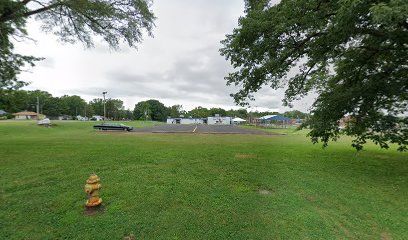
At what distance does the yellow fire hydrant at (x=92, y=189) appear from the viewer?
4.31m

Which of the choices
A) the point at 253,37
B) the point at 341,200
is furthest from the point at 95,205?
the point at 253,37

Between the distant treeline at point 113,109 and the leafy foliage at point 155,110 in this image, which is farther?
the leafy foliage at point 155,110

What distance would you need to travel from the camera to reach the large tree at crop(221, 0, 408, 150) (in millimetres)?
6531

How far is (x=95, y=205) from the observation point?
→ 4.42 meters

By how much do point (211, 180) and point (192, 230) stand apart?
2540 mm

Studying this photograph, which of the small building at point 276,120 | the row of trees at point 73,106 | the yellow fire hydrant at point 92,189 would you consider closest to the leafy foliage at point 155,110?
the row of trees at point 73,106

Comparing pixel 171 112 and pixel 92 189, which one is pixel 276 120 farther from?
pixel 171 112

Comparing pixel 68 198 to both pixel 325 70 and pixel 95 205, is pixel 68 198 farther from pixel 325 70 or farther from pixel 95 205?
pixel 325 70

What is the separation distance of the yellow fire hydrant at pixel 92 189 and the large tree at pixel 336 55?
18.5ft

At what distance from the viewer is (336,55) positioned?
8266 millimetres

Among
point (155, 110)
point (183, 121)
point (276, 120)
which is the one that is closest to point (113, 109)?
point (155, 110)

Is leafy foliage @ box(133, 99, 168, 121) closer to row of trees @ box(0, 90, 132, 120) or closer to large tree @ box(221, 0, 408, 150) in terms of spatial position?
row of trees @ box(0, 90, 132, 120)

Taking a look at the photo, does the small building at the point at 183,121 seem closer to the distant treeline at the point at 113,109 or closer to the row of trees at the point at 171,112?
the distant treeline at the point at 113,109

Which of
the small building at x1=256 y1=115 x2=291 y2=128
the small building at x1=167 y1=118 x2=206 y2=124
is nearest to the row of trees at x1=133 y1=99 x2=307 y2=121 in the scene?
the small building at x1=167 y1=118 x2=206 y2=124
